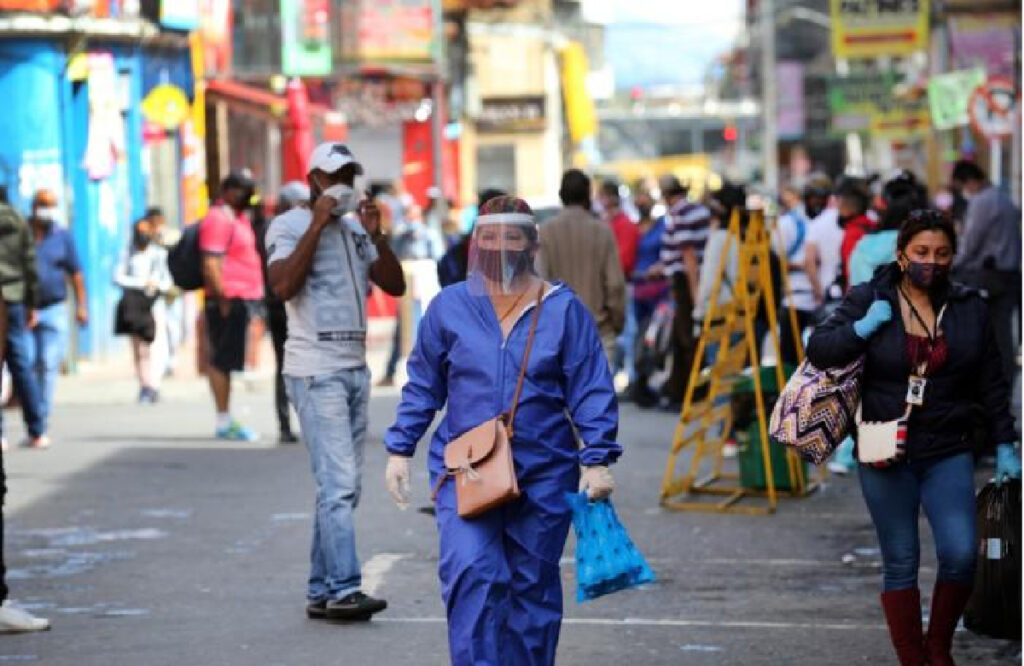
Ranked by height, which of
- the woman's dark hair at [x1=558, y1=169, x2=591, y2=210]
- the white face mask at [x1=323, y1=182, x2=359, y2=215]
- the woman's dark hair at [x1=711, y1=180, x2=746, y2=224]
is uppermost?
the white face mask at [x1=323, y1=182, x2=359, y2=215]

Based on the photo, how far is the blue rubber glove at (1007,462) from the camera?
7777 mm

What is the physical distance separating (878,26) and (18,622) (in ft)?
103

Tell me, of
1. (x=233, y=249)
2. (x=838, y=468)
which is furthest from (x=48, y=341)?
(x=838, y=468)

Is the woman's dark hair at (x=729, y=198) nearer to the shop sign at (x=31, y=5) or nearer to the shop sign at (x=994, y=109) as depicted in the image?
the shop sign at (x=994, y=109)

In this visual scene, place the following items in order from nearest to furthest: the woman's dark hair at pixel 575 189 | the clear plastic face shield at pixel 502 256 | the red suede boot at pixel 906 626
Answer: the clear plastic face shield at pixel 502 256
the red suede boot at pixel 906 626
the woman's dark hair at pixel 575 189

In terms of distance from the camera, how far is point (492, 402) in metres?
6.83

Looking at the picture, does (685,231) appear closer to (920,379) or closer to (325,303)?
(325,303)

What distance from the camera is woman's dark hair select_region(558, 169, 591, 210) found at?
43.7 ft

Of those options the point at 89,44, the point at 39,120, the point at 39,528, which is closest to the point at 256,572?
the point at 39,528

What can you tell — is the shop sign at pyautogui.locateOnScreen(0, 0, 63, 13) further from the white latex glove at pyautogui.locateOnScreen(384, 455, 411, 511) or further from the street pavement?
the white latex glove at pyautogui.locateOnScreen(384, 455, 411, 511)

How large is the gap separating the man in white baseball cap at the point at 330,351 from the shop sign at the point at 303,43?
2625 cm

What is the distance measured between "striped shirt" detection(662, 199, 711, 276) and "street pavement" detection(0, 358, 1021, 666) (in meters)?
2.10

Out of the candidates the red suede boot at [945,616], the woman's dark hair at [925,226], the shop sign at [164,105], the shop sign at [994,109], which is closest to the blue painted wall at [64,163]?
the shop sign at [164,105]

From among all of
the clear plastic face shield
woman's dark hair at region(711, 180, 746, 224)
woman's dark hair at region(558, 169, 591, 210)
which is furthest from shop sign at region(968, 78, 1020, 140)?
the clear plastic face shield
